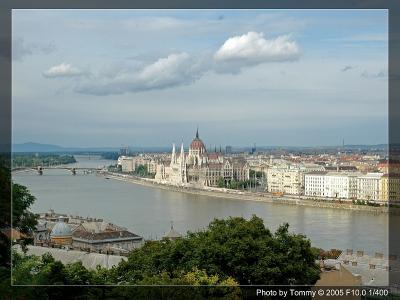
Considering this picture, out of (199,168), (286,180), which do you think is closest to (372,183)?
(286,180)

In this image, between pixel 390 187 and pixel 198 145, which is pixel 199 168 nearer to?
pixel 198 145

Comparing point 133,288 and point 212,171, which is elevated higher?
point 212,171

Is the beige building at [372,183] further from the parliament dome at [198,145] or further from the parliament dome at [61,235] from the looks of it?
the parliament dome at [61,235]

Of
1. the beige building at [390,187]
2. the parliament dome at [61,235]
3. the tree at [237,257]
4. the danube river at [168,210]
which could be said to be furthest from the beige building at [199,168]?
the beige building at [390,187]

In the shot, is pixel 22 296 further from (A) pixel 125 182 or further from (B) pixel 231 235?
(A) pixel 125 182

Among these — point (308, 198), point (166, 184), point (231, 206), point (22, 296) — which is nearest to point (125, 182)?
point (166, 184)

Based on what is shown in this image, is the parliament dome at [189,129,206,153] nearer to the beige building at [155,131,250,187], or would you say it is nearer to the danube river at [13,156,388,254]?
the beige building at [155,131,250,187]
